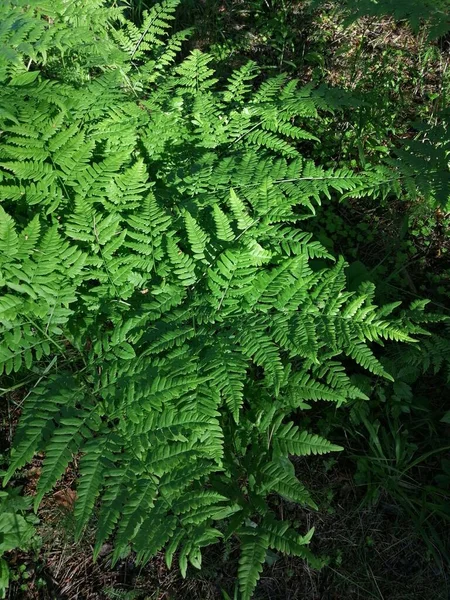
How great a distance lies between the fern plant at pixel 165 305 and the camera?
197cm

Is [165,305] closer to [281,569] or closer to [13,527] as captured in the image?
[13,527]

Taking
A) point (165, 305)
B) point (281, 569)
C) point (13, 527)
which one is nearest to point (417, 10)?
point (165, 305)

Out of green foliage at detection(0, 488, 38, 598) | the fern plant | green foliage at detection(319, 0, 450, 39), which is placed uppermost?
green foliage at detection(319, 0, 450, 39)

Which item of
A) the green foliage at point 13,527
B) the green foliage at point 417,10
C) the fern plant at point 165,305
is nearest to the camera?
the fern plant at point 165,305

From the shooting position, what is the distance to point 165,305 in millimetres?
2439

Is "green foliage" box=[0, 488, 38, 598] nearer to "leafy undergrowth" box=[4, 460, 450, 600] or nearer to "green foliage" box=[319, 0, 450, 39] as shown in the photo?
"leafy undergrowth" box=[4, 460, 450, 600]

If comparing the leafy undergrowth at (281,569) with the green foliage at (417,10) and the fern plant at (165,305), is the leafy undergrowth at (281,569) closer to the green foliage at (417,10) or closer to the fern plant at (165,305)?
the fern plant at (165,305)

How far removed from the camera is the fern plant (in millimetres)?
1967

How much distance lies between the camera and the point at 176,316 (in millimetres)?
2393

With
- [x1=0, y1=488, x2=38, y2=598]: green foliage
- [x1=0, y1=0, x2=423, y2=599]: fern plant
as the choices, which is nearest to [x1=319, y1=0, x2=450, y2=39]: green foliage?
[x1=0, y1=0, x2=423, y2=599]: fern plant

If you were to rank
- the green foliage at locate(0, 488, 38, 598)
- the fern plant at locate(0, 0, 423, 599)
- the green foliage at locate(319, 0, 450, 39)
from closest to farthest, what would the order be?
the fern plant at locate(0, 0, 423, 599) → the green foliage at locate(0, 488, 38, 598) → the green foliage at locate(319, 0, 450, 39)

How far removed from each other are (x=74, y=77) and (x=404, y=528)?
3352mm

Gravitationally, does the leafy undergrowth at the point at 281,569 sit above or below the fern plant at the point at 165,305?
below

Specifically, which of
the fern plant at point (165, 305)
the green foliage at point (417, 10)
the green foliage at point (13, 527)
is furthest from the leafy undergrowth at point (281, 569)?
the green foliage at point (417, 10)
